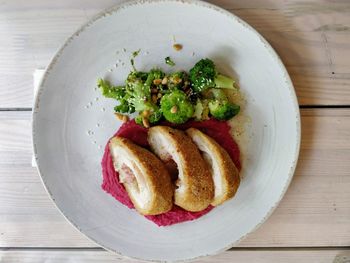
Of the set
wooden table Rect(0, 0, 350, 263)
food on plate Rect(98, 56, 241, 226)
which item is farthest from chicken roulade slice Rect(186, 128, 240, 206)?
wooden table Rect(0, 0, 350, 263)

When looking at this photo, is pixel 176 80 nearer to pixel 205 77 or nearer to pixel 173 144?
pixel 205 77

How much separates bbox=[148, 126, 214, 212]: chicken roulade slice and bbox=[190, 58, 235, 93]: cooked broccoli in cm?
20

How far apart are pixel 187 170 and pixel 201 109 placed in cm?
24

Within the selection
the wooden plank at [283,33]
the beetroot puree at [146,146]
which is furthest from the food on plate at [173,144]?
the wooden plank at [283,33]

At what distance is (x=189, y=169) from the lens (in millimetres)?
1765

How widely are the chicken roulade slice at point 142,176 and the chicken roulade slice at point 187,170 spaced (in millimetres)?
54

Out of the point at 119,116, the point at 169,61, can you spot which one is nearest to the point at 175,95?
the point at 169,61

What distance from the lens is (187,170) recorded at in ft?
5.78

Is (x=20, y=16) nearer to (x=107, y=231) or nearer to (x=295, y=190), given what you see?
(x=107, y=231)

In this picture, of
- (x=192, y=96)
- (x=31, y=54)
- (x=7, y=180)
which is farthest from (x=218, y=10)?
(x=7, y=180)

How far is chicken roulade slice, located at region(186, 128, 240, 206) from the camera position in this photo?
1.79 meters

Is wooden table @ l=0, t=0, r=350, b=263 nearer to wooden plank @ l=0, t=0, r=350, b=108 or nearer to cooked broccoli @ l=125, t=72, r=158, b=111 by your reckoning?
wooden plank @ l=0, t=0, r=350, b=108

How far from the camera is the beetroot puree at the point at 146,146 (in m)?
1.88

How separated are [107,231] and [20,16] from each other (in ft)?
3.08
